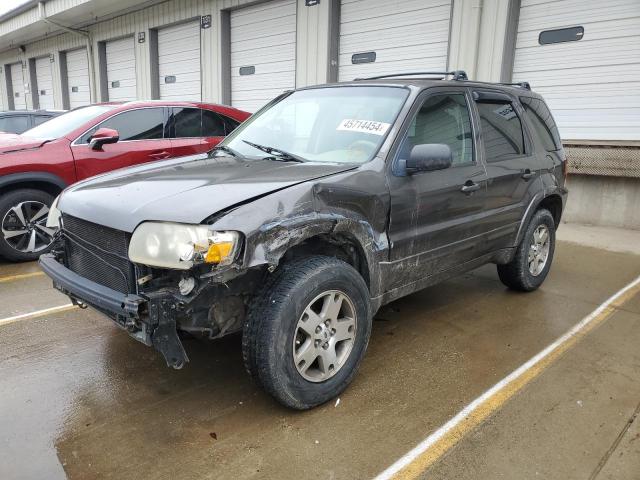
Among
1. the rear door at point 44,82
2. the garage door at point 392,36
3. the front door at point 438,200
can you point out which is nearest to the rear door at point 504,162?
the front door at point 438,200

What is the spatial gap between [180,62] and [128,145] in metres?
9.26

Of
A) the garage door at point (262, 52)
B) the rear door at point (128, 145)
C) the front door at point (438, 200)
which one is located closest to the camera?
the front door at point (438, 200)

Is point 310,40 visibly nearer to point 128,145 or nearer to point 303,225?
point 128,145

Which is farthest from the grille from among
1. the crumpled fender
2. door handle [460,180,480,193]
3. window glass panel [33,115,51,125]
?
window glass panel [33,115,51,125]

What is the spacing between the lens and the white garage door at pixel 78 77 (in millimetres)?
18422

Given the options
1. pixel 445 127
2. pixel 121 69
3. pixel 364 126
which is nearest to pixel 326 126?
pixel 364 126

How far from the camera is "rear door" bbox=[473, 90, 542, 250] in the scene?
388 cm

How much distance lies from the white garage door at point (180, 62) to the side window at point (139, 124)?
787 cm

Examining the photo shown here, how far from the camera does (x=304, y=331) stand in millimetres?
2643

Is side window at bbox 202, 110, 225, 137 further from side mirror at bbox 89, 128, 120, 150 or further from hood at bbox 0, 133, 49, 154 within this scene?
hood at bbox 0, 133, 49, 154

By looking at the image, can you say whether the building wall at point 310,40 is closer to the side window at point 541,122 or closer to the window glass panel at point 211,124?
the side window at point 541,122

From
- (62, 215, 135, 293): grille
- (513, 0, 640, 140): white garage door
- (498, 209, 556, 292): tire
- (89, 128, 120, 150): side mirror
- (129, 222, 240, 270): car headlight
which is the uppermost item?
(513, 0, 640, 140): white garage door

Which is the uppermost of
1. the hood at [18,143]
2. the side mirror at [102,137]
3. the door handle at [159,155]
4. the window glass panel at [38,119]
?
the window glass panel at [38,119]

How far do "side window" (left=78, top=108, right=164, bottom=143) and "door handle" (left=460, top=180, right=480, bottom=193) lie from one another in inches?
163
